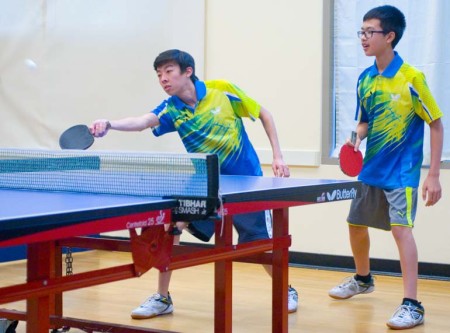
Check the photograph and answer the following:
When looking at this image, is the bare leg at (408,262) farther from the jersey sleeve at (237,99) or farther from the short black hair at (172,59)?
the short black hair at (172,59)

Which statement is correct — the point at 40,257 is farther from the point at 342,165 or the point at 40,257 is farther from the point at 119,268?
the point at 342,165

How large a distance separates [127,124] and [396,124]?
4.57ft

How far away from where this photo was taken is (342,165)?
4.47 m

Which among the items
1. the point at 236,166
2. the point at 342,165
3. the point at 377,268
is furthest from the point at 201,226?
the point at 377,268

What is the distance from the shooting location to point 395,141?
4.44 m

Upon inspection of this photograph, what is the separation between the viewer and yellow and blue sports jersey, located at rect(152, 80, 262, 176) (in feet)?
14.2

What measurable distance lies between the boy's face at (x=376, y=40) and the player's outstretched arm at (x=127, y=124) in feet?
3.86

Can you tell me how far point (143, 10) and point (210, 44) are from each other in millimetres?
649

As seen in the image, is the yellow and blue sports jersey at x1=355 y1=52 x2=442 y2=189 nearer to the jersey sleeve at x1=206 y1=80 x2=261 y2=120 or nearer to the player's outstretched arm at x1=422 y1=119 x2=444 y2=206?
the player's outstretched arm at x1=422 y1=119 x2=444 y2=206

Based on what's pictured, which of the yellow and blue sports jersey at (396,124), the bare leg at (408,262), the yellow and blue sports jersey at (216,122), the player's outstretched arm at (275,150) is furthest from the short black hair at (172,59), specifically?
the bare leg at (408,262)

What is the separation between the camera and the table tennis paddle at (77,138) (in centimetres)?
356

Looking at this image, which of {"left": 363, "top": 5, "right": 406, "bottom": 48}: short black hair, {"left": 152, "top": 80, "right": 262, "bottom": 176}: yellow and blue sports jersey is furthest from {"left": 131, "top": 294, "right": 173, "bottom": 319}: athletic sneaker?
{"left": 363, "top": 5, "right": 406, "bottom": 48}: short black hair

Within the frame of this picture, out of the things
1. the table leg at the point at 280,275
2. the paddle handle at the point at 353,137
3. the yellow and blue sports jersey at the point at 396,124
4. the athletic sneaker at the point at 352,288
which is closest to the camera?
the table leg at the point at 280,275

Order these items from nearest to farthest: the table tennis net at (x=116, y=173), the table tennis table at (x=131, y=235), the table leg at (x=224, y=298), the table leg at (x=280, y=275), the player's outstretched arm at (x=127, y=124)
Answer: the table tennis table at (x=131, y=235), the table tennis net at (x=116, y=173), the table leg at (x=224, y=298), the table leg at (x=280, y=275), the player's outstretched arm at (x=127, y=124)
